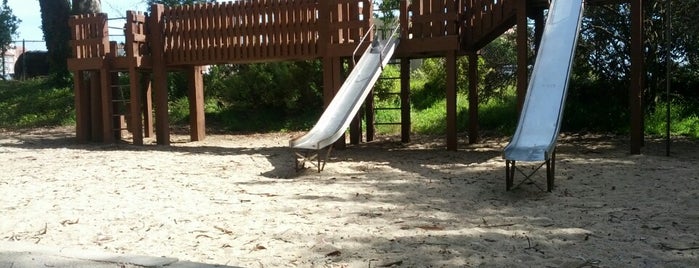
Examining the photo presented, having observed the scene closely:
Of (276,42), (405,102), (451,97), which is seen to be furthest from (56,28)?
(451,97)

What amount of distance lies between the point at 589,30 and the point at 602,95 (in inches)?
57.9

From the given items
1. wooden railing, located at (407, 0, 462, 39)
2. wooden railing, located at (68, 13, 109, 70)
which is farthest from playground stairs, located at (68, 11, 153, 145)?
wooden railing, located at (407, 0, 462, 39)

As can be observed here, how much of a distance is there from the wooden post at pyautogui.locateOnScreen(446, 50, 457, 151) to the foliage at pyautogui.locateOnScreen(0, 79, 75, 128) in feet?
38.5

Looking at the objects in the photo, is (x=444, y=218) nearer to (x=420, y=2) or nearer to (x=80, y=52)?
(x=420, y=2)

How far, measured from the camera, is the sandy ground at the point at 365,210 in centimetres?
446

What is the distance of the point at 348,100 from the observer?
968 cm

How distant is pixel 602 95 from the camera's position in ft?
47.3

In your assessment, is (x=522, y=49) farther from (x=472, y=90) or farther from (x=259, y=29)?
(x=259, y=29)

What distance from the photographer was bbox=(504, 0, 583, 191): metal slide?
21.9 feet

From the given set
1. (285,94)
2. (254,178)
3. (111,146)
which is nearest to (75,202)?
(254,178)

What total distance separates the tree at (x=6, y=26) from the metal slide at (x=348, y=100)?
21.8m

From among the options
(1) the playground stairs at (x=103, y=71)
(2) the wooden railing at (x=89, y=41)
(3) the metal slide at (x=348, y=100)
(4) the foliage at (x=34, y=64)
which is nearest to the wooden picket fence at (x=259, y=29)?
(1) the playground stairs at (x=103, y=71)

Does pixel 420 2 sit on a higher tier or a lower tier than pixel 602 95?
higher

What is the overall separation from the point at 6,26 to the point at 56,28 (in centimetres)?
1058
